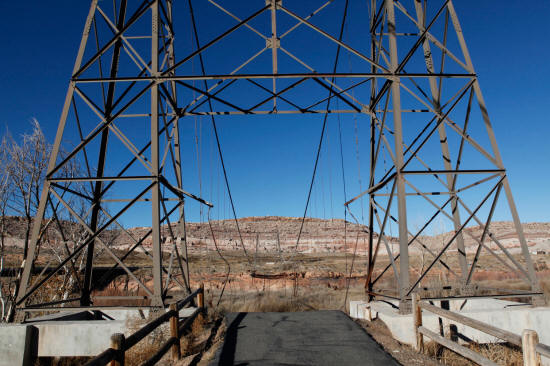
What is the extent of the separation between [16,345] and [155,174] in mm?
4008

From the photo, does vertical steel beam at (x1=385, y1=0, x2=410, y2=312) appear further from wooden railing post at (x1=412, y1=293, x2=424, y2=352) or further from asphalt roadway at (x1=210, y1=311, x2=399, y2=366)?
asphalt roadway at (x1=210, y1=311, x2=399, y2=366)

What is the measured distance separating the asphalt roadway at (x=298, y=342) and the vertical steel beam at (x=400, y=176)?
1.44 metres

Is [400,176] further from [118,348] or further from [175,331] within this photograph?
[118,348]

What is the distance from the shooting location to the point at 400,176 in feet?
27.3

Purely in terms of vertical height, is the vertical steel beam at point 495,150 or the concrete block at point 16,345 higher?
the vertical steel beam at point 495,150

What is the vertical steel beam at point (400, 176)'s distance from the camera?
8047 millimetres

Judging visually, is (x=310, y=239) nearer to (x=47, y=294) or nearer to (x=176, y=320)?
(x=47, y=294)

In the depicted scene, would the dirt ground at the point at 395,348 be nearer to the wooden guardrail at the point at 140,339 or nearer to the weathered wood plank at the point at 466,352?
the weathered wood plank at the point at 466,352

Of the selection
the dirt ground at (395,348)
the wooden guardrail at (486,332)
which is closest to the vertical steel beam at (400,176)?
the dirt ground at (395,348)

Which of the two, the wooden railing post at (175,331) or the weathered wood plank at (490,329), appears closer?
the weathered wood plank at (490,329)

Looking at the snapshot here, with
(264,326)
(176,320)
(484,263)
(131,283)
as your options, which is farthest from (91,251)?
(484,263)

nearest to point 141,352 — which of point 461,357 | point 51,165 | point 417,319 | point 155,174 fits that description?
point 155,174

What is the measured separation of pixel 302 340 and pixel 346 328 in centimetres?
127

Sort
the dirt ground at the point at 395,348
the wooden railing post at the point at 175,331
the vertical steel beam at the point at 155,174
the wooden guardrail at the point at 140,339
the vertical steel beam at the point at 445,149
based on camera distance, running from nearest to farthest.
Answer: the wooden guardrail at the point at 140,339 < the dirt ground at the point at 395,348 < the wooden railing post at the point at 175,331 < the vertical steel beam at the point at 155,174 < the vertical steel beam at the point at 445,149
